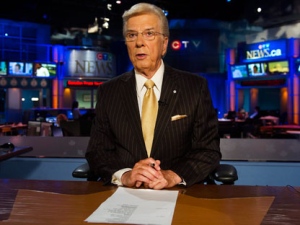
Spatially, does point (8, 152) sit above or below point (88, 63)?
below

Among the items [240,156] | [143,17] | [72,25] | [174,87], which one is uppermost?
[72,25]

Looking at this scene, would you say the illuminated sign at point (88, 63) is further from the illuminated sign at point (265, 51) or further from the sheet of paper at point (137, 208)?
the sheet of paper at point (137, 208)

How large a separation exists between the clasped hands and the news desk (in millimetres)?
58

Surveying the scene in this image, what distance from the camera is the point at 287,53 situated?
35.3 feet

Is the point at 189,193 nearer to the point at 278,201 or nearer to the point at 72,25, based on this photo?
the point at 278,201

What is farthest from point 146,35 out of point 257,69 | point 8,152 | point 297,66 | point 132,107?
point 257,69


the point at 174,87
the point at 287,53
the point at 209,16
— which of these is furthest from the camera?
the point at 209,16

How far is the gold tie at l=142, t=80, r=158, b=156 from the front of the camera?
1637mm

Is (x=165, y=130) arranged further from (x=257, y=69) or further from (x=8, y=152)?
(x=257, y=69)

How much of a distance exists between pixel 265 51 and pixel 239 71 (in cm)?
147

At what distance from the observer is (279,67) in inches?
434

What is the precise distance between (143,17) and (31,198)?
2.74 feet

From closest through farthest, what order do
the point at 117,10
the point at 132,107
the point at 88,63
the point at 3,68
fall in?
the point at 132,107 → the point at 3,68 → the point at 88,63 → the point at 117,10

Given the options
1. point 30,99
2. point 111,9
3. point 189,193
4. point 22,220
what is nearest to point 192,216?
point 189,193
